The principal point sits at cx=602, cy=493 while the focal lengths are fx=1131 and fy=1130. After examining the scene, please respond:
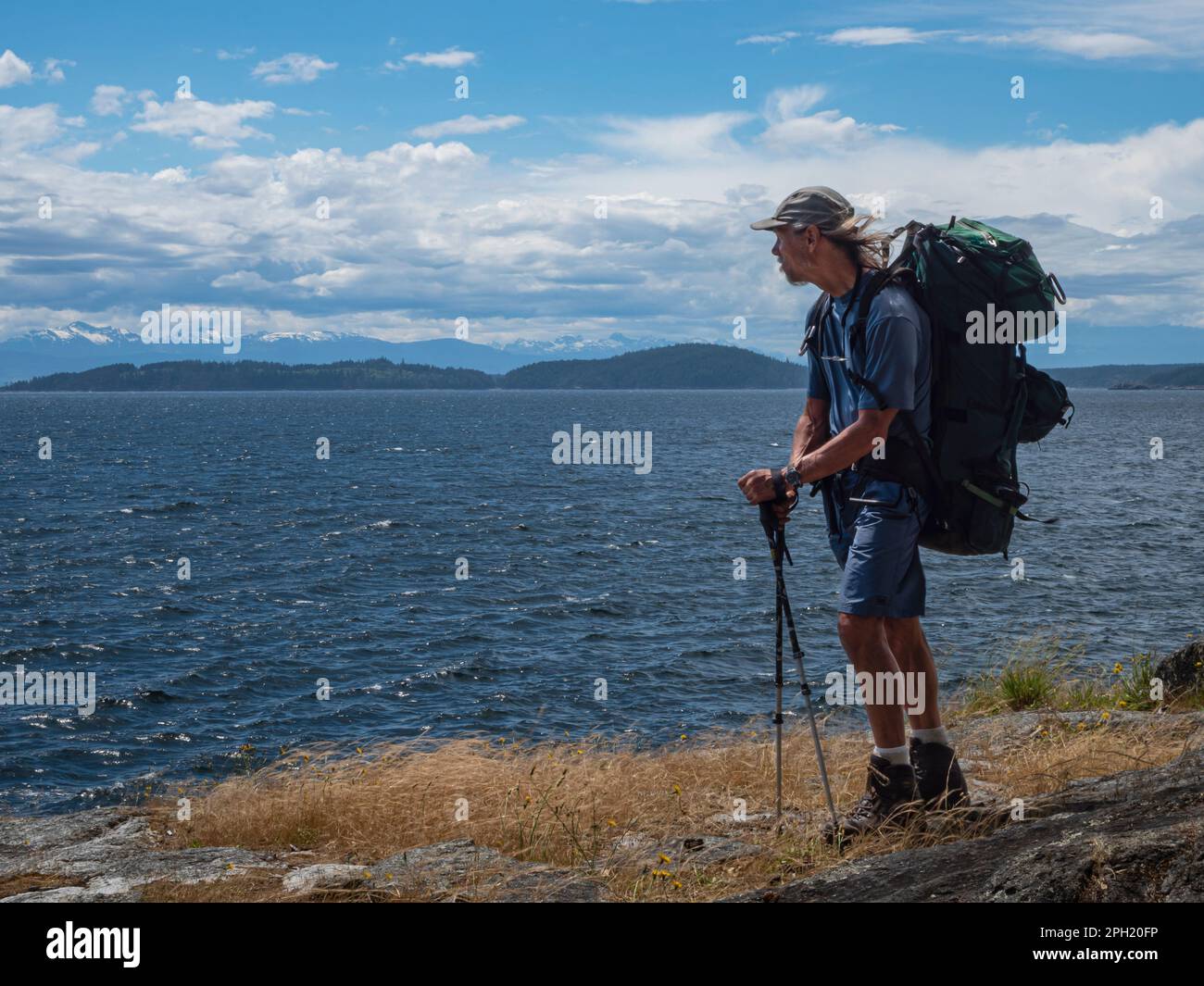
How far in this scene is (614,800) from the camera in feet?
21.5

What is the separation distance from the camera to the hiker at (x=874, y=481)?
4.73m

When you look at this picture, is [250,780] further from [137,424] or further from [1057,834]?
[137,424]

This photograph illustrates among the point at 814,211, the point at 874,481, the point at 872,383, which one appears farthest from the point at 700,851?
the point at 814,211

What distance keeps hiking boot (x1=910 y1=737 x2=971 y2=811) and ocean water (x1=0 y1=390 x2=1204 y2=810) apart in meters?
11.1

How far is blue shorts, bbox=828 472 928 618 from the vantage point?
4781mm

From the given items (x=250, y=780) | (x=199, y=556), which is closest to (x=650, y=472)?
(x=199, y=556)

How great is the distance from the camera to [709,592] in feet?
94.3

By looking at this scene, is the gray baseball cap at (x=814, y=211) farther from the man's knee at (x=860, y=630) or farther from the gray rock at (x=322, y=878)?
the gray rock at (x=322, y=878)

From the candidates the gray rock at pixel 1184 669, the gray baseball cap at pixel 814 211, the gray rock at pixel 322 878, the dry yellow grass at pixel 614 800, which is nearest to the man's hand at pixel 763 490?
the gray baseball cap at pixel 814 211

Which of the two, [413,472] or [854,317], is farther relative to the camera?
[413,472]

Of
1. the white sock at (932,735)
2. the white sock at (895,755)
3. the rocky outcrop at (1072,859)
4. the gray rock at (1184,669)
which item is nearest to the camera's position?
the rocky outcrop at (1072,859)

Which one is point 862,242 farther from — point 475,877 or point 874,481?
point 475,877

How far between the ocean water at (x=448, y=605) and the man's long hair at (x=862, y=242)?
1200 cm
